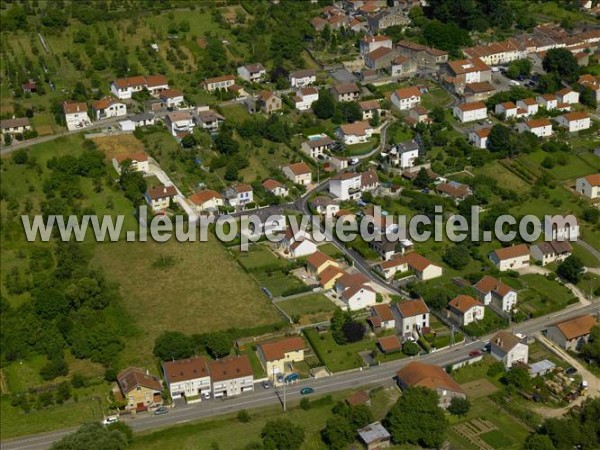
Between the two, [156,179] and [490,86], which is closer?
[156,179]

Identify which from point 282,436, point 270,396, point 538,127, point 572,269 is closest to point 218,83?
point 538,127

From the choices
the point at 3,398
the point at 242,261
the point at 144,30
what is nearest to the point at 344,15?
the point at 144,30

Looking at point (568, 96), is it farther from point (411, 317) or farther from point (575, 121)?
point (411, 317)

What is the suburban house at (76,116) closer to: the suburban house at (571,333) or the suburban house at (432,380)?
the suburban house at (432,380)

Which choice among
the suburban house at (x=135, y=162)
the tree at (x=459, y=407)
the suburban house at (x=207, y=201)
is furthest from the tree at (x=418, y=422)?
the suburban house at (x=135, y=162)

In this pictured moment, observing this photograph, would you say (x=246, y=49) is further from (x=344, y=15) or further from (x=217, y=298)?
(x=217, y=298)

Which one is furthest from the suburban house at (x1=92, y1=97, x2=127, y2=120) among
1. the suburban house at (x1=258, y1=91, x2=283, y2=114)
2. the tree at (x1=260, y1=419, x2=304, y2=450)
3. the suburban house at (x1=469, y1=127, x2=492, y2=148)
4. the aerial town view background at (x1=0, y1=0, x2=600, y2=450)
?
the tree at (x1=260, y1=419, x2=304, y2=450)

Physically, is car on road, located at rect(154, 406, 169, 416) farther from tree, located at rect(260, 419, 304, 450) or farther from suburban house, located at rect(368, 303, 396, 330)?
suburban house, located at rect(368, 303, 396, 330)
